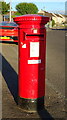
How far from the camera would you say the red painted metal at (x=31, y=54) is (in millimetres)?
4355

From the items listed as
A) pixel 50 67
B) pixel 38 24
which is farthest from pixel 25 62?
pixel 50 67

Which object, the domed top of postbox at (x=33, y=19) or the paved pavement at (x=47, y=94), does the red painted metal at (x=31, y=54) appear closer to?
the domed top of postbox at (x=33, y=19)

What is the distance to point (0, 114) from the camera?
14.5ft

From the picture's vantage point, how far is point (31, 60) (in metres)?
4.46

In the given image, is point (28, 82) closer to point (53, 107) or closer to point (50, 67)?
point (53, 107)

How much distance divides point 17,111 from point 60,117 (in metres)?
0.79

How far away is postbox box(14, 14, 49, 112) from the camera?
4363mm

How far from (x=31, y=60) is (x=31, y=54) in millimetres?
107

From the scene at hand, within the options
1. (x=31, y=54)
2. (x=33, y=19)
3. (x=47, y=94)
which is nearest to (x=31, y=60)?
(x=31, y=54)

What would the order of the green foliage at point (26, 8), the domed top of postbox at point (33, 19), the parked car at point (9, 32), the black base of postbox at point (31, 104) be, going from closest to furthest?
the domed top of postbox at point (33, 19)
the black base of postbox at point (31, 104)
the parked car at point (9, 32)
the green foliage at point (26, 8)

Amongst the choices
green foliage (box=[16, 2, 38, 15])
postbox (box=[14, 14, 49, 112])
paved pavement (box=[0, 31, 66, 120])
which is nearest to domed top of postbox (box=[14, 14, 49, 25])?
postbox (box=[14, 14, 49, 112])

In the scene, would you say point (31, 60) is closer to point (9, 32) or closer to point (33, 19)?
point (33, 19)

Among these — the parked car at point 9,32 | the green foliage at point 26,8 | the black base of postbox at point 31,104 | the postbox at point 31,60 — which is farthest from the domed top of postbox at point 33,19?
the green foliage at point 26,8

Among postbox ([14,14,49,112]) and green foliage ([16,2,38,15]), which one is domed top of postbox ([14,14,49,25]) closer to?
postbox ([14,14,49,112])
